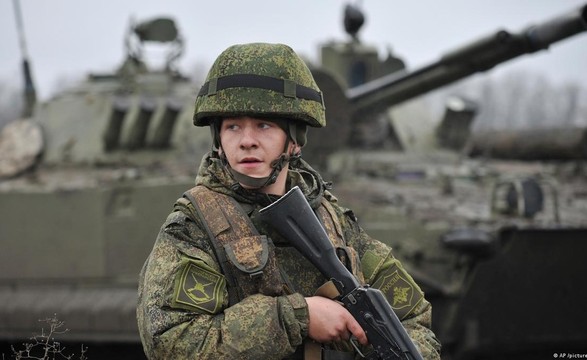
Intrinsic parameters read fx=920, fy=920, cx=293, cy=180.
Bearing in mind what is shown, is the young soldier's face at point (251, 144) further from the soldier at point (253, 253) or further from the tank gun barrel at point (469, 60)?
the tank gun barrel at point (469, 60)

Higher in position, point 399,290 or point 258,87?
point 258,87

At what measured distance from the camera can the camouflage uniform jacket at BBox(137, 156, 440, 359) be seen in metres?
2.21

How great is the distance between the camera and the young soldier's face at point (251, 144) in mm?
2432

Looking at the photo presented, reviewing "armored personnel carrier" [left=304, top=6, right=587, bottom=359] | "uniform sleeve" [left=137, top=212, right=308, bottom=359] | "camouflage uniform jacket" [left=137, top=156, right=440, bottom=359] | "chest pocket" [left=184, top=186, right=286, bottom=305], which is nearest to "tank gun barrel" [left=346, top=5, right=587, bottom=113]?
"armored personnel carrier" [left=304, top=6, right=587, bottom=359]

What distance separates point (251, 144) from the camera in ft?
A: 7.97

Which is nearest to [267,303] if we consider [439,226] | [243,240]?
[243,240]

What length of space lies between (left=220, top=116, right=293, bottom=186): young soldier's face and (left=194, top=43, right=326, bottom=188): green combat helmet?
2cm

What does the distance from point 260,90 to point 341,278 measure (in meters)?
0.54

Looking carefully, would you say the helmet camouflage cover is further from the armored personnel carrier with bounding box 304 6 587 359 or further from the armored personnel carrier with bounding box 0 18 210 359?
the armored personnel carrier with bounding box 0 18 210 359

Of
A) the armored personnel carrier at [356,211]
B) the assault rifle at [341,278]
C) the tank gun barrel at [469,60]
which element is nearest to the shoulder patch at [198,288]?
the assault rifle at [341,278]

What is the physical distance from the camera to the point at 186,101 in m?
8.73

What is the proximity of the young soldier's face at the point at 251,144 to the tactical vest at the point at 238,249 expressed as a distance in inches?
4.1

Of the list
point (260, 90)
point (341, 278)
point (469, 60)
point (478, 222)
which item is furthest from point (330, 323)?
point (469, 60)

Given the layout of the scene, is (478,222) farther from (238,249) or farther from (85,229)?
(238,249)
